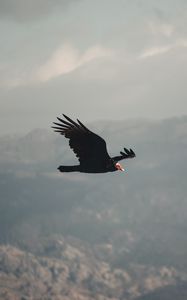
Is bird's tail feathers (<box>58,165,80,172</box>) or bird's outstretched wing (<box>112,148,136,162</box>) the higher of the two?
bird's outstretched wing (<box>112,148,136,162</box>)

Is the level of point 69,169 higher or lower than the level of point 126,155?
lower

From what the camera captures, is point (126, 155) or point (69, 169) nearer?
point (69, 169)

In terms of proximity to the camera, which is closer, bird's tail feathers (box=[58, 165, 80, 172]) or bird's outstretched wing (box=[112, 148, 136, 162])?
bird's tail feathers (box=[58, 165, 80, 172])

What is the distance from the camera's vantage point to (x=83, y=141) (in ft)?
149

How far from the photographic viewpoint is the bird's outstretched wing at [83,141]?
146ft

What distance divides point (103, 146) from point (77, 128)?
2.62m

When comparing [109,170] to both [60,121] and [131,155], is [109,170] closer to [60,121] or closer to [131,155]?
[131,155]

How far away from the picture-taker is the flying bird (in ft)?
146

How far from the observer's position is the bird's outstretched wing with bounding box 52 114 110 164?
44.4m

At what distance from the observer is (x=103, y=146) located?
45.4 m

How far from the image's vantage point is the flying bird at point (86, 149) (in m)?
44.6

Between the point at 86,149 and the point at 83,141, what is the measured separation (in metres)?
0.74

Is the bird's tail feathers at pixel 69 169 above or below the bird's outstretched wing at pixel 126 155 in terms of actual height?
below

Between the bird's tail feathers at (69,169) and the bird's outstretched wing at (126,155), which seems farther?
the bird's outstretched wing at (126,155)
